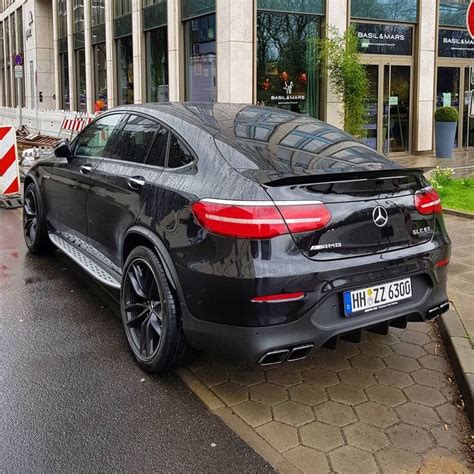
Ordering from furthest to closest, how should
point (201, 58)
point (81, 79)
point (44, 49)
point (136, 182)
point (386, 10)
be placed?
1. point (44, 49)
2. point (81, 79)
3. point (386, 10)
4. point (201, 58)
5. point (136, 182)

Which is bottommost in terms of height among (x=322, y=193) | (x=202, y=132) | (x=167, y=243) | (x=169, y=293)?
(x=169, y=293)

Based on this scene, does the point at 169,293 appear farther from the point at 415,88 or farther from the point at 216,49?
the point at 415,88

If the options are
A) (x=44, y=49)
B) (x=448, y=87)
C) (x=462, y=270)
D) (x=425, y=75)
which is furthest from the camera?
(x=44, y=49)

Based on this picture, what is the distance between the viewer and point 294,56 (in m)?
14.0

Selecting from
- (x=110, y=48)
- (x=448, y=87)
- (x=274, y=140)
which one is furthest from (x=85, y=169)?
(x=110, y=48)

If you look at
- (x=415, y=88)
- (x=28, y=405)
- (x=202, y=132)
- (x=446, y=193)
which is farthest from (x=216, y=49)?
(x=28, y=405)

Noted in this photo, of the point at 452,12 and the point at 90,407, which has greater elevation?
the point at 452,12

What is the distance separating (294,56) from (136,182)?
10.8m

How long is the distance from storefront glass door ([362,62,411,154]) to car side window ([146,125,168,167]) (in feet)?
37.4

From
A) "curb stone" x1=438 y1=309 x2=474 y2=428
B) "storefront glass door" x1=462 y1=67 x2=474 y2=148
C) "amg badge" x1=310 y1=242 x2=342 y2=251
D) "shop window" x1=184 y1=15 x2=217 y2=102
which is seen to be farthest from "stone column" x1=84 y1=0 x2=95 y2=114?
"amg badge" x1=310 y1=242 x2=342 y2=251

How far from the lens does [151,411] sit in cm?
343

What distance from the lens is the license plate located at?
3.29 m

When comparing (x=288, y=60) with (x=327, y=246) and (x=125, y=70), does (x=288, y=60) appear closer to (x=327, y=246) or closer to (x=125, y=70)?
(x=125, y=70)

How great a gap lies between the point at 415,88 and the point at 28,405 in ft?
47.1
